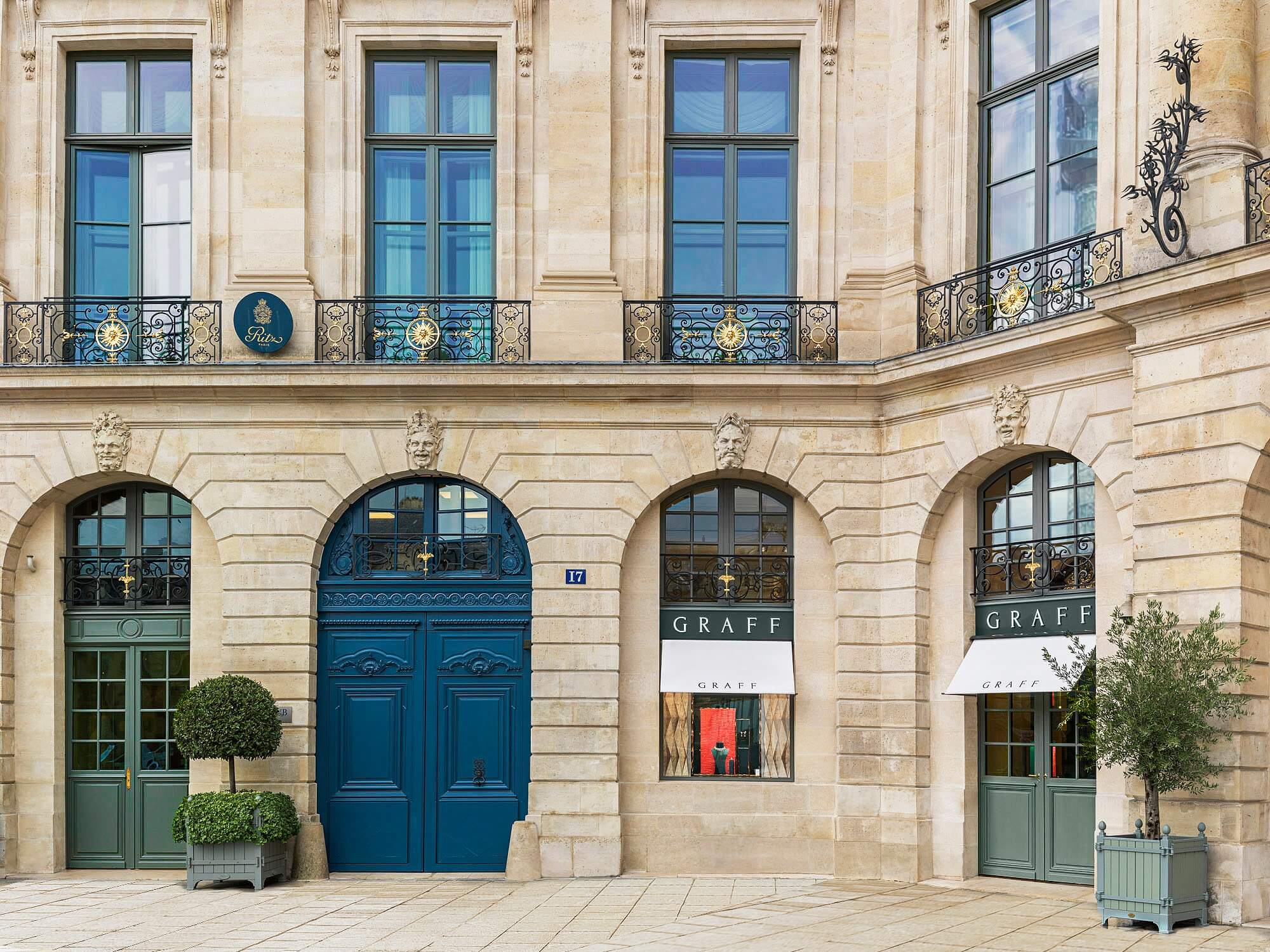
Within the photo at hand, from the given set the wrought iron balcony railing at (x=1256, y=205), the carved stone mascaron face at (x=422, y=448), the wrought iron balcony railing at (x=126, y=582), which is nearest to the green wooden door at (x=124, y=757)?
the wrought iron balcony railing at (x=126, y=582)

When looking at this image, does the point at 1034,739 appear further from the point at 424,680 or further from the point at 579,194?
the point at 579,194

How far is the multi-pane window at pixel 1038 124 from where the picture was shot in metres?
15.5

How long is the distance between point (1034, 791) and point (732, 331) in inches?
224

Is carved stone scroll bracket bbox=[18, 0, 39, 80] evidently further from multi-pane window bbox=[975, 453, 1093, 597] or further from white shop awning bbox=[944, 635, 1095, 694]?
white shop awning bbox=[944, 635, 1095, 694]

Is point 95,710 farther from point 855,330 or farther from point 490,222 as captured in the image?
point 855,330

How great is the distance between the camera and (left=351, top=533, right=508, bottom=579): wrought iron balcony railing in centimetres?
1730

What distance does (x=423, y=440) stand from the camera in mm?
16906

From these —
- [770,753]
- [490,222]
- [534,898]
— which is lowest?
[534,898]

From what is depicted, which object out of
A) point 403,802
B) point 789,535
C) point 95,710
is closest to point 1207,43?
point 789,535

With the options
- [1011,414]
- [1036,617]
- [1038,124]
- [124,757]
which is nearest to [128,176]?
[124,757]

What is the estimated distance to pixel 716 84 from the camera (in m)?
17.8

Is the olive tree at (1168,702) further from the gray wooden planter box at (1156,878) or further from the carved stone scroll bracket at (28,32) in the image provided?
the carved stone scroll bracket at (28,32)

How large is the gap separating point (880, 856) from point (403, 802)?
5.03m

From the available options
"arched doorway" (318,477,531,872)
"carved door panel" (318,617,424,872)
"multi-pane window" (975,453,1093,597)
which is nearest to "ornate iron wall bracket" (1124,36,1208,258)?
"multi-pane window" (975,453,1093,597)
